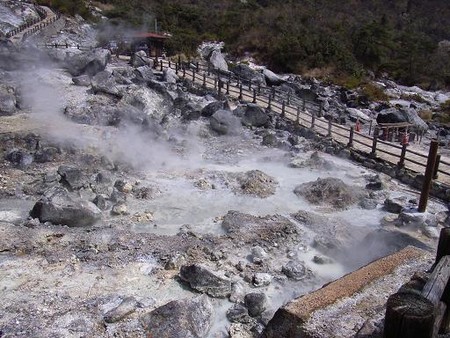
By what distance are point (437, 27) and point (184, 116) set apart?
53001mm

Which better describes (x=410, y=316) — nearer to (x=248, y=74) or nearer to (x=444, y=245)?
(x=444, y=245)

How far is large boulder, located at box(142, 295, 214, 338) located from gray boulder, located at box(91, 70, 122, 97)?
44.8 feet

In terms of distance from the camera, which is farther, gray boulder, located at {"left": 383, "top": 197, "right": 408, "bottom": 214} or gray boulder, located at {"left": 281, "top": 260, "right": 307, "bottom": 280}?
gray boulder, located at {"left": 383, "top": 197, "right": 408, "bottom": 214}

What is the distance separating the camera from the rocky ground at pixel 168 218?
6523 millimetres

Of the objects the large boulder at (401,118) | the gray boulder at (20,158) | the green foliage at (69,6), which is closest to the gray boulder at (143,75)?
the gray boulder at (20,158)

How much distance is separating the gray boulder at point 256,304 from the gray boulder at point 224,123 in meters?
10.6

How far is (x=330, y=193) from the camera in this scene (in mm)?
11156

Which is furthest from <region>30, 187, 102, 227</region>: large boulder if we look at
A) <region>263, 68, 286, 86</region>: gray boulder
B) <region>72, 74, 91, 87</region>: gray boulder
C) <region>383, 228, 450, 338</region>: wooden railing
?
<region>263, 68, 286, 86</region>: gray boulder

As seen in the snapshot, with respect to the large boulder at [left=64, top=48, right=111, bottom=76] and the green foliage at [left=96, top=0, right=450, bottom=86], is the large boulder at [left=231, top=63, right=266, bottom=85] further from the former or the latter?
the large boulder at [left=64, top=48, right=111, bottom=76]

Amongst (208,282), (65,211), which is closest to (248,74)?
(65,211)

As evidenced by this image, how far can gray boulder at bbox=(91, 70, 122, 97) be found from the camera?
60.1 ft

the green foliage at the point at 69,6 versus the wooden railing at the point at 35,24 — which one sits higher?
the green foliage at the point at 69,6

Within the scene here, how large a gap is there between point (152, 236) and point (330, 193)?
4.81 m

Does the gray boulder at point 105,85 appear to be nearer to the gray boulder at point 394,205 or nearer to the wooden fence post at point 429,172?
the gray boulder at point 394,205
